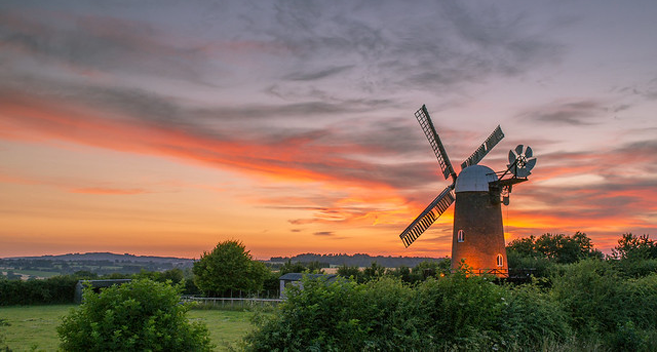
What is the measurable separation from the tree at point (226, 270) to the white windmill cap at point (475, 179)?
22388 millimetres

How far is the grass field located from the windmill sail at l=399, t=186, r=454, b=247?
13.6 metres

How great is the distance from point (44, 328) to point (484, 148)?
31.8 m

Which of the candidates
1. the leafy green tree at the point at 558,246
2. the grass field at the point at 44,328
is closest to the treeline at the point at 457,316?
the grass field at the point at 44,328

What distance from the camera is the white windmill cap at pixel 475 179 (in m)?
32.2

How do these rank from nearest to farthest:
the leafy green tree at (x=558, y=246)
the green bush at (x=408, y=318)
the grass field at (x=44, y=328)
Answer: the green bush at (x=408, y=318) < the grass field at (x=44, y=328) < the leafy green tree at (x=558, y=246)

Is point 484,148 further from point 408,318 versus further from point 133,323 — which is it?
point 133,323

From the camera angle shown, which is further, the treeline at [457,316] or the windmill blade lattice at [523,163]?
the windmill blade lattice at [523,163]

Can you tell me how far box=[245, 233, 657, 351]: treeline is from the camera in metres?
10.0

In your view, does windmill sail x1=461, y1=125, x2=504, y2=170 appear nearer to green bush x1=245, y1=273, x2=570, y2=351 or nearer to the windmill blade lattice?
the windmill blade lattice

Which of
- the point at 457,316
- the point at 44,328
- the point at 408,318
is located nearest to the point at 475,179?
the point at 457,316

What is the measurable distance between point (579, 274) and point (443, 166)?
20.7 meters

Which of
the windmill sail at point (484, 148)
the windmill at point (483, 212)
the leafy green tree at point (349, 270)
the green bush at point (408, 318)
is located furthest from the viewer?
the leafy green tree at point (349, 270)

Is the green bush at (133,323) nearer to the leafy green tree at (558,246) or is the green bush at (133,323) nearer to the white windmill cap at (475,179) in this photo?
the white windmill cap at (475,179)

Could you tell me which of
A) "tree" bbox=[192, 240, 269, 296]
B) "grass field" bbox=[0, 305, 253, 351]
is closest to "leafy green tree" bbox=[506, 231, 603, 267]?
"tree" bbox=[192, 240, 269, 296]
